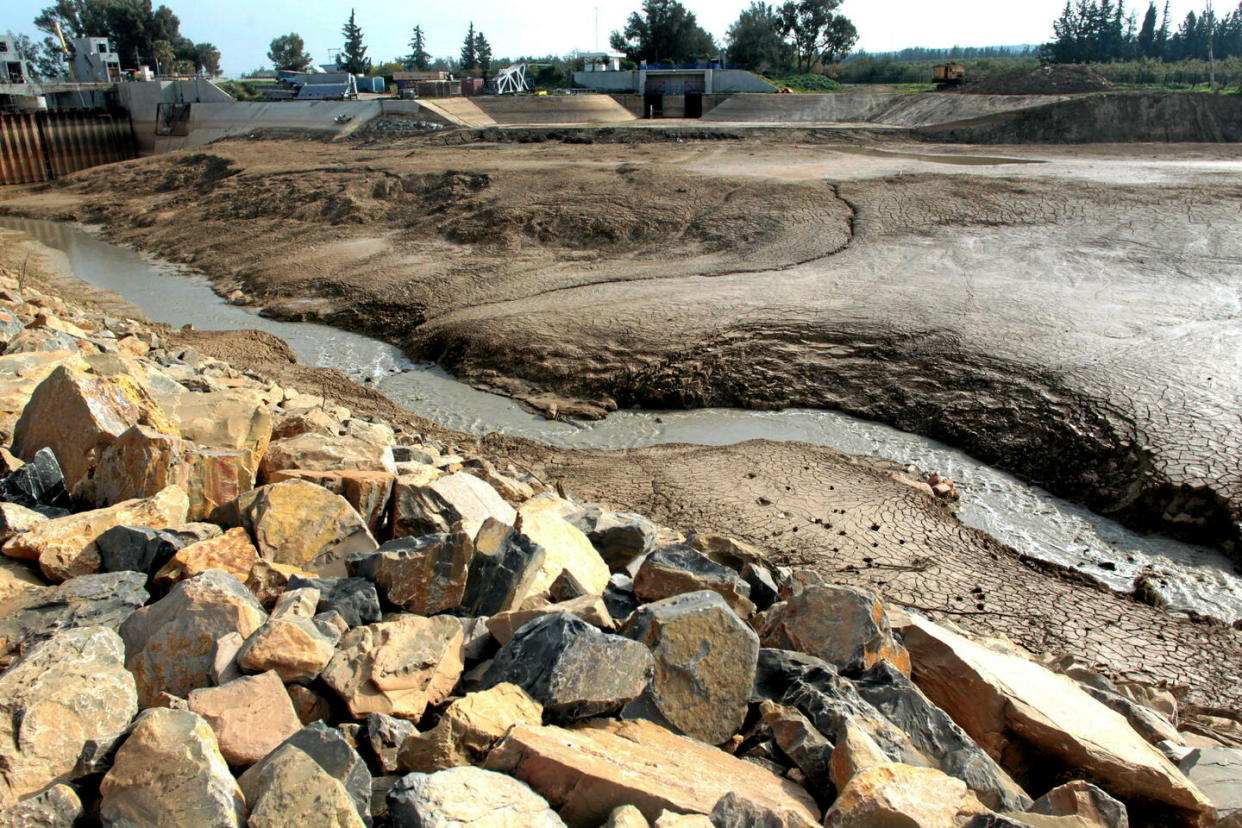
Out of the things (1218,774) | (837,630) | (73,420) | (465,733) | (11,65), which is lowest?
(1218,774)

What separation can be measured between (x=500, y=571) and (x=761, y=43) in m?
57.6

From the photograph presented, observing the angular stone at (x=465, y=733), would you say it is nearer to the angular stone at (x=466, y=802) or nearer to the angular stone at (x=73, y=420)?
the angular stone at (x=466, y=802)

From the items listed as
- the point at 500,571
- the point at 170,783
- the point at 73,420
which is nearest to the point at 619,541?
the point at 500,571

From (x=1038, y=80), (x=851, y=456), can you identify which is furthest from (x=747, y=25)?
(x=851, y=456)

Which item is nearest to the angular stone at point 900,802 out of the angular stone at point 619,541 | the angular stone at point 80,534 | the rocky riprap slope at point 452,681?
the rocky riprap slope at point 452,681

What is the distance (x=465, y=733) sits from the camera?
8.63 ft

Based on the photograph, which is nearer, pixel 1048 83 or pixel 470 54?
pixel 1048 83

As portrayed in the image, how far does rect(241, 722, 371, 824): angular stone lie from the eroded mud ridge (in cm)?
699

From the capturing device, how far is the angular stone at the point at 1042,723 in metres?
3.09

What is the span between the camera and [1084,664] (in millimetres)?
5410

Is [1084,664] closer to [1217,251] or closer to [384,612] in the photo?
[384,612]

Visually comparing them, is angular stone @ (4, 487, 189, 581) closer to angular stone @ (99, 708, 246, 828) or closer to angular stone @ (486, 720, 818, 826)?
angular stone @ (99, 708, 246, 828)

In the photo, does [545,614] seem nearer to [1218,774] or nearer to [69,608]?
[69,608]

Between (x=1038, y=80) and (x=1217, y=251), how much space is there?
79.5 feet
